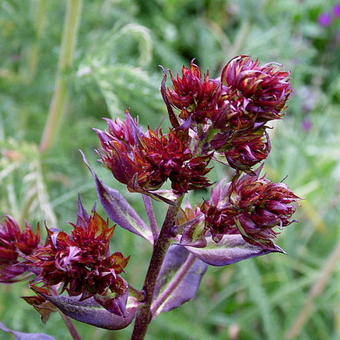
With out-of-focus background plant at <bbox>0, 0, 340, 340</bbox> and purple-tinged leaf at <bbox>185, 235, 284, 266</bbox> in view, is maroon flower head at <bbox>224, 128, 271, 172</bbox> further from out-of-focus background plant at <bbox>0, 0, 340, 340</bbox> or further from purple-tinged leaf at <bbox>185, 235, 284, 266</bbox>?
out-of-focus background plant at <bbox>0, 0, 340, 340</bbox>

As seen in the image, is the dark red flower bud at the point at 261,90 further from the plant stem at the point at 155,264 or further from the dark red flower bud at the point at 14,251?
the dark red flower bud at the point at 14,251

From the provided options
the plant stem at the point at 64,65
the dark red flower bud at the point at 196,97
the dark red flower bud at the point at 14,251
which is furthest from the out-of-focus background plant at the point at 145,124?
the dark red flower bud at the point at 196,97

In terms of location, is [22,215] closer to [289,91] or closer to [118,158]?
[118,158]

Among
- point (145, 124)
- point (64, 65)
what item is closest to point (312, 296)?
point (145, 124)

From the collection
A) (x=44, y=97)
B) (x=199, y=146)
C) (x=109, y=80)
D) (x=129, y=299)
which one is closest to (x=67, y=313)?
(x=129, y=299)

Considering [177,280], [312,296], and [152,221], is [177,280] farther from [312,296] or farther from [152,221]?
[312,296]

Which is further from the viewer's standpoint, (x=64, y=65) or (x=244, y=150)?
(x=64, y=65)
